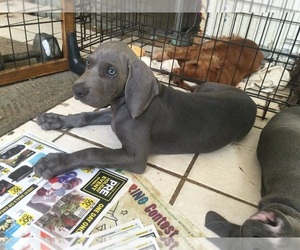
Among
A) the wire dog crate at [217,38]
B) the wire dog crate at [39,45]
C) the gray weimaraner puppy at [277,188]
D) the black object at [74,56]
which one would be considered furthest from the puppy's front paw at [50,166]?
the wire dog crate at [217,38]

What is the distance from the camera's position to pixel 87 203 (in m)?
1.00

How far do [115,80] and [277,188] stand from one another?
24.3 inches

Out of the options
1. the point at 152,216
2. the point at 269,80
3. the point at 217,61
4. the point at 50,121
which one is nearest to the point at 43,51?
the point at 50,121

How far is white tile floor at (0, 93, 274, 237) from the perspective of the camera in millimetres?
1050

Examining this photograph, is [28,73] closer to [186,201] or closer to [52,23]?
[52,23]

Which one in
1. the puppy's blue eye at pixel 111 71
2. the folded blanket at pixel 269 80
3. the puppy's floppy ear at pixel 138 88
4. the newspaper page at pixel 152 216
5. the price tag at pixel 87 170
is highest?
the puppy's blue eye at pixel 111 71

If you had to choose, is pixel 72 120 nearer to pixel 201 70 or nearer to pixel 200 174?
pixel 200 174

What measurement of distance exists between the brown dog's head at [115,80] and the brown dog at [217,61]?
881 millimetres

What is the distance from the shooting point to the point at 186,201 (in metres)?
1.06

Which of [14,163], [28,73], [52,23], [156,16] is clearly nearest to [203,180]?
[14,163]

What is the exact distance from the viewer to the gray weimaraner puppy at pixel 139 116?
1.00 meters

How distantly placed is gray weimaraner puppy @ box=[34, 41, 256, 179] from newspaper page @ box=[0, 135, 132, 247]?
5 centimetres

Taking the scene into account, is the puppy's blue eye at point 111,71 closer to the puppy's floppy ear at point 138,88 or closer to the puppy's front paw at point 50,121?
the puppy's floppy ear at point 138,88

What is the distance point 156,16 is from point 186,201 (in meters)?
1.85
